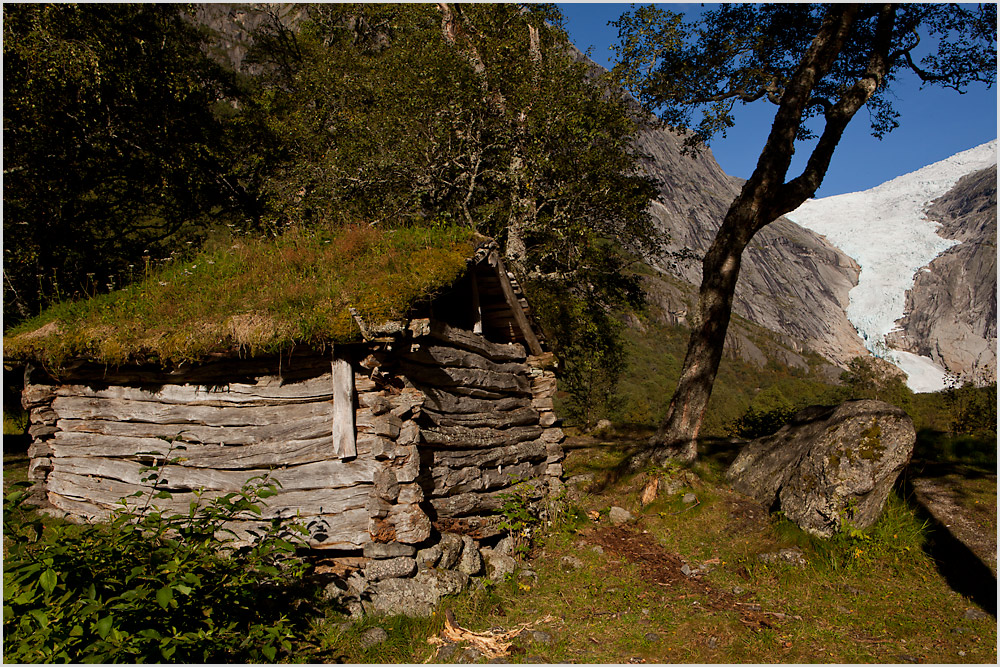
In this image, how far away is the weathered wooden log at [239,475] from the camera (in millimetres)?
5871

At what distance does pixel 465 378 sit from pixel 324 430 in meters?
2.02

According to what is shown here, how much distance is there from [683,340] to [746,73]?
5656cm

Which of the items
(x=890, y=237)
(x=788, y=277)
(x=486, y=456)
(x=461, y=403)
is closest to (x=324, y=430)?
(x=461, y=403)

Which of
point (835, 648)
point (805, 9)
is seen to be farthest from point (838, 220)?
point (835, 648)

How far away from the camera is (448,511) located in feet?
21.8

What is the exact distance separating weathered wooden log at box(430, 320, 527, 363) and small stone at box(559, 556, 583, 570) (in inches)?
115

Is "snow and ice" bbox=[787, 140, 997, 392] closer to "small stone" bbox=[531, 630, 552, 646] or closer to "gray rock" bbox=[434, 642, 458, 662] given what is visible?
"small stone" bbox=[531, 630, 552, 646]

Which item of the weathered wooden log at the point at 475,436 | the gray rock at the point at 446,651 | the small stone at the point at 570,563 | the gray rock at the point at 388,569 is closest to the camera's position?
the gray rock at the point at 446,651

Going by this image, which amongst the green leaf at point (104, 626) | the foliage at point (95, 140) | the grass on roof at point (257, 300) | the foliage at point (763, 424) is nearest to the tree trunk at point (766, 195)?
the grass on roof at point (257, 300)

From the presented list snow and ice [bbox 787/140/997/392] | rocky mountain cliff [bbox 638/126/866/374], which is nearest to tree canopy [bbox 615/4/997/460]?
rocky mountain cliff [bbox 638/126/866/374]

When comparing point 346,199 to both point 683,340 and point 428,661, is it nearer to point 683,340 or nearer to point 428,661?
point 428,661

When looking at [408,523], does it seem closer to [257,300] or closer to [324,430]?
[324,430]

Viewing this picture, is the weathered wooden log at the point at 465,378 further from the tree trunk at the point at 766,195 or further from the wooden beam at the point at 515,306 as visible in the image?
the tree trunk at the point at 766,195

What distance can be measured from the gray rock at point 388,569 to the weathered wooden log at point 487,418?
1.56 m
